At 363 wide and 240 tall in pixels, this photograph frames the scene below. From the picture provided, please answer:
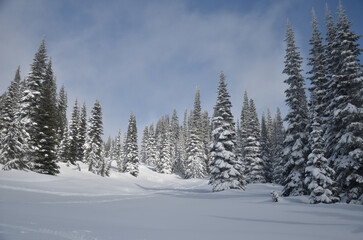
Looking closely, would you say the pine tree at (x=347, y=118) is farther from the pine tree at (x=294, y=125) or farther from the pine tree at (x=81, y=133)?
the pine tree at (x=81, y=133)

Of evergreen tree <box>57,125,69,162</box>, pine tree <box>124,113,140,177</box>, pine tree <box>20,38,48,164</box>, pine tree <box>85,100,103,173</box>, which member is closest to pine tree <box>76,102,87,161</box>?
evergreen tree <box>57,125,69,162</box>

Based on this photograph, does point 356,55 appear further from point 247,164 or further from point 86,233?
point 247,164

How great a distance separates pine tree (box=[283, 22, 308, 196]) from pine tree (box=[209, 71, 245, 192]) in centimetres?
541

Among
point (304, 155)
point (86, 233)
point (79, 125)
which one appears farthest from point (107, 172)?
point (86, 233)

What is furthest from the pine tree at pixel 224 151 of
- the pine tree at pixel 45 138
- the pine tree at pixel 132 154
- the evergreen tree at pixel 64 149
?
the evergreen tree at pixel 64 149

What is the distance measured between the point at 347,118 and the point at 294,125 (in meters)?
5.04

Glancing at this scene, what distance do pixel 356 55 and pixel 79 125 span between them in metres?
48.1

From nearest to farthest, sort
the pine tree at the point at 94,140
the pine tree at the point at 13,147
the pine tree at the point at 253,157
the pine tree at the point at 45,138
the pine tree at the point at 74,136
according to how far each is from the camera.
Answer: the pine tree at the point at 13,147
the pine tree at the point at 45,138
the pine tree at the point at 253,157
the pine tree at the point at 94,140
the pine tree at the point at 74,136

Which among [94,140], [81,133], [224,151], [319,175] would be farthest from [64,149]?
[319,175]

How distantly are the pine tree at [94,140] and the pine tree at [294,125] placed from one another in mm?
32527

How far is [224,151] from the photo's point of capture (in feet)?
82.5

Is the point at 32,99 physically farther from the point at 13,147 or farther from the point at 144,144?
the point at 144,144

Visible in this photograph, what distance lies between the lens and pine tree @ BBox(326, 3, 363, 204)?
15.2 meters

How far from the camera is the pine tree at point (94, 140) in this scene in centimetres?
4016
